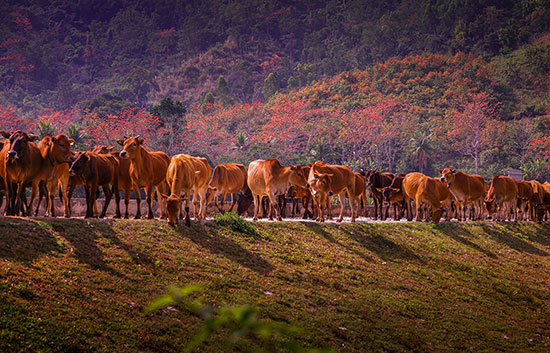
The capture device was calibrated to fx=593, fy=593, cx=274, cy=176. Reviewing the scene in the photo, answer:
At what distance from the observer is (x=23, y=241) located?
1127 centimetres

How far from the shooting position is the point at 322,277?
1523cm

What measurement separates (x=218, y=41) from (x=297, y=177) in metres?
92.0

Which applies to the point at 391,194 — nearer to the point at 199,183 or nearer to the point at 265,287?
the point at 199,183

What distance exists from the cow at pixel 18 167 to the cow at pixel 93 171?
0.91 metres

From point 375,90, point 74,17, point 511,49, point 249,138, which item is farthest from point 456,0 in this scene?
point 74,17

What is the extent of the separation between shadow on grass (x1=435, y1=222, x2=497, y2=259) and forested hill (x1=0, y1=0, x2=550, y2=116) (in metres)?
57.3

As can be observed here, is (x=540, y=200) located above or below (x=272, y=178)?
below

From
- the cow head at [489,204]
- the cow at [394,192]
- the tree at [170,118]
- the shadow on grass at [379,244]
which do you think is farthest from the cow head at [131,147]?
the tree at [170,118]

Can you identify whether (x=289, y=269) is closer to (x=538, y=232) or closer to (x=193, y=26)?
(x=538, y=232)

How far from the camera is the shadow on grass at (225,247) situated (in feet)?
48.1

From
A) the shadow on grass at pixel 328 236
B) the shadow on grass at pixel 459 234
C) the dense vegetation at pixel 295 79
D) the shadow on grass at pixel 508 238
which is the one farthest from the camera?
the dense vegetation at pixel 295 79

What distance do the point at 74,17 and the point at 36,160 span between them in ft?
359

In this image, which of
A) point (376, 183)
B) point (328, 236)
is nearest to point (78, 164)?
point (328, 236)

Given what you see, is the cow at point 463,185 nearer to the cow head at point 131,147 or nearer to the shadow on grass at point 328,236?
the shadow on grass at point 328,236
